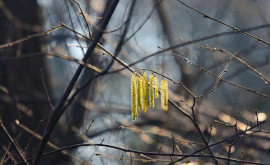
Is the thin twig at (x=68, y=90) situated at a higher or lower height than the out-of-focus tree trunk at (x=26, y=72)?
lower

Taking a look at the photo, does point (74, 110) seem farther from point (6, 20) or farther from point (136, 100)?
point (136, 100)

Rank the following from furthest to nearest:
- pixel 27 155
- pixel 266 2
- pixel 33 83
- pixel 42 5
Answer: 1. pixel 266 2
2. pixel 42 5
3. pixel 33 83
4. pixel 27 155

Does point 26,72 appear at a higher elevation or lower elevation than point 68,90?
higher

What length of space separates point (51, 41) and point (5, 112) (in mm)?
1292

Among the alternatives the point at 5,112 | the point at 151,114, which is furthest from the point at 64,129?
the point at 151,114

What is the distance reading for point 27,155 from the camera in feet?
14.3

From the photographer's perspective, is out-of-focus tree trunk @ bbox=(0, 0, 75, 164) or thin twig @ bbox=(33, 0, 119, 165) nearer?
thin twig @ bbox=(33, 0, 119, 165)

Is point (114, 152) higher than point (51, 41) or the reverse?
the reverse

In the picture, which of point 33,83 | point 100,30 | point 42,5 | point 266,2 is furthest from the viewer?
point 266,2

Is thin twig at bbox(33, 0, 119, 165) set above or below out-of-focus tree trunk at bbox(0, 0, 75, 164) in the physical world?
below

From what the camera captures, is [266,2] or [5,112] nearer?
[5,112]

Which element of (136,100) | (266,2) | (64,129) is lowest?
(136,100)

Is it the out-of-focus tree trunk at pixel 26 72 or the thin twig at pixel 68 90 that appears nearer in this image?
the thin twig at pixel 68 90

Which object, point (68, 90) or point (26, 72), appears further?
point (26, 72)
